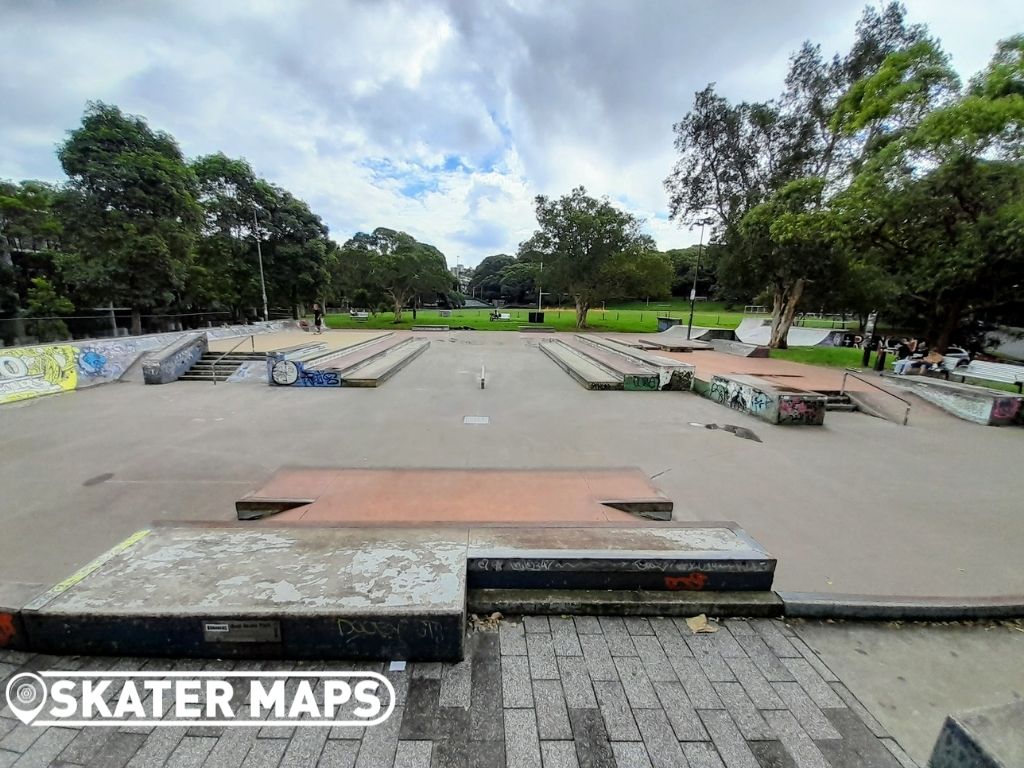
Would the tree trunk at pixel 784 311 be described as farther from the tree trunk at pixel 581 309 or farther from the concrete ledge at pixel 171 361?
the concrete ledge at pixel 171 361

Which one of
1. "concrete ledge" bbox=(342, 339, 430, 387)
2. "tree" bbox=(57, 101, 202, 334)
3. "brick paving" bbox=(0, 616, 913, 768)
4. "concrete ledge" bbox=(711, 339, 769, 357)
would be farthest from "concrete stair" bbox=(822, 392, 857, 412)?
"tree" bbox=(57, 101, 202, 334)

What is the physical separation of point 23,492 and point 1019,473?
1460 cm

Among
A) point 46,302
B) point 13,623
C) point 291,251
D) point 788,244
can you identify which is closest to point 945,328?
point 788,244

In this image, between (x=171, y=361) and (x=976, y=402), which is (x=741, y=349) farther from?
(x=171, y=361)

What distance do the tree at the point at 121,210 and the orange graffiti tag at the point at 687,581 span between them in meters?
21.6

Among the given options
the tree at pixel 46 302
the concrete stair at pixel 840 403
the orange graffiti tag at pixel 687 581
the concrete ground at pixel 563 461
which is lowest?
the concrete ground at pixel 563 461

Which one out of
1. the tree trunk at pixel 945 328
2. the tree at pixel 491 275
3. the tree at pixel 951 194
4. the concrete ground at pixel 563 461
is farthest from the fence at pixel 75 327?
the tree at pixel 491 275

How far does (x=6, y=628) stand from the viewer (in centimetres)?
247

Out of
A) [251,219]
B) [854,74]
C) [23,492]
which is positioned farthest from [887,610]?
[251,219]

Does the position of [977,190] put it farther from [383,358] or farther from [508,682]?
[383,358]

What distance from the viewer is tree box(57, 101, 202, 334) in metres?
16.1

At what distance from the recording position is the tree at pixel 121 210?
52.9ft

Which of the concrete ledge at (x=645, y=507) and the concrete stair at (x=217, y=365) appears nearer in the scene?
the concrete ledge at (x=645, y=507)

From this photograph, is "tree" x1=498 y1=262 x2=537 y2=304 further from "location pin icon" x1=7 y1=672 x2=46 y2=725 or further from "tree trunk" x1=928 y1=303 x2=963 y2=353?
"location pin icon" x1=7 y1=672 x2=46 y2=725
